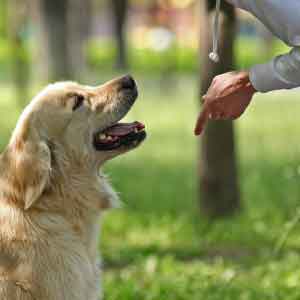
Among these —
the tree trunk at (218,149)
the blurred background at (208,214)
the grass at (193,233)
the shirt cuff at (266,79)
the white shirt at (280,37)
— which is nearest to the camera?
the white shirt at (280,37)

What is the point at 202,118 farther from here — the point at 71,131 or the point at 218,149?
the point at 218,149

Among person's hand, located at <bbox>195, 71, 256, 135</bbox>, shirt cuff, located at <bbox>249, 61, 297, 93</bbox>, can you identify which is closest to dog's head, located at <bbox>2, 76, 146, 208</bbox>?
person's hand, located at <bbox>195, 71, 256, 135</bbox>

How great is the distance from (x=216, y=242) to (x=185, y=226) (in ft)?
1.48

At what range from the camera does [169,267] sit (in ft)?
23.6

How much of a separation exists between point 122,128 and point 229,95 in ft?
3.65

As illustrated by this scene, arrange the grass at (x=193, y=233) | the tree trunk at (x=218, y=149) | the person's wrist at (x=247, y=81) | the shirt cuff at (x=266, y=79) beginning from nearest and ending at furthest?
the shirt cuff at (x=266, y=79) < the person's wrist at (x=247, y=81) < the grass at (x=193, y=233) < the tree trunk at (x=218, y=149)

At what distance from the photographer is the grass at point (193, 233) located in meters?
6.64

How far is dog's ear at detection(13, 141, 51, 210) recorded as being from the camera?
5102mm

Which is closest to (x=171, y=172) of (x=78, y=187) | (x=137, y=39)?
(x=78, y=187)

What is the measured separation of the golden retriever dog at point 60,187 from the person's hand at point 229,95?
36.8 inches

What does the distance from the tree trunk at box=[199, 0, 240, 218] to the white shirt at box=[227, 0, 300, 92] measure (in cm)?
357

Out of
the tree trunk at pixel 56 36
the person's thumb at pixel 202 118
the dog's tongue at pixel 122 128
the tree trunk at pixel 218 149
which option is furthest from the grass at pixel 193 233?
the tree trunk at pixel 56 36

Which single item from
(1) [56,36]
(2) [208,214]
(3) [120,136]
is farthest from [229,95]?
(1) [56,36]

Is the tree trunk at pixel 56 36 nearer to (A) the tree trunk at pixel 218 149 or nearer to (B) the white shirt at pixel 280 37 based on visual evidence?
(A) the tree trunk at pixel 218 149
